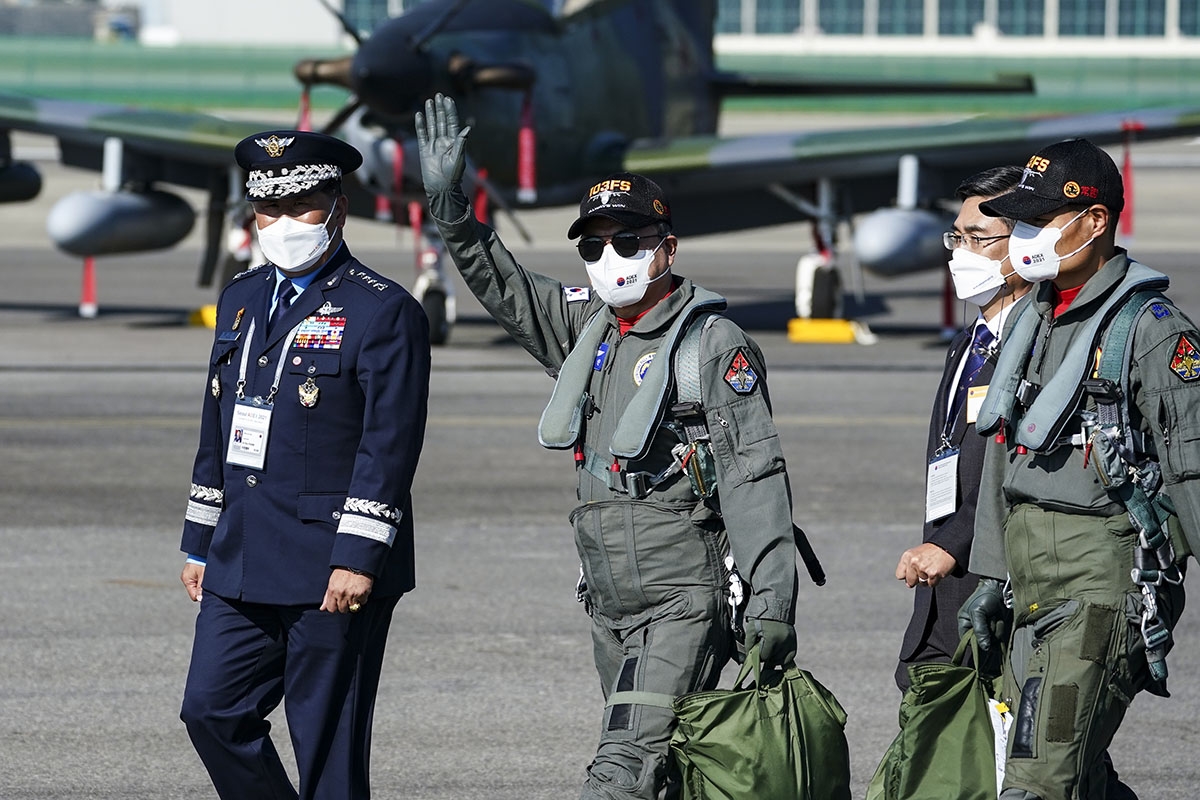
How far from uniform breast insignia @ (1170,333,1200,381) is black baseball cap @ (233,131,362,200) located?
2.22 metres

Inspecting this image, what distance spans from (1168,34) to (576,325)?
3699 inches

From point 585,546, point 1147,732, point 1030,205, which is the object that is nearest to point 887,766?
point 585,546

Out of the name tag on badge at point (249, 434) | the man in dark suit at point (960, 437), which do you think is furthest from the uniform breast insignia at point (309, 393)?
the man in dark suit at point (960, 437)

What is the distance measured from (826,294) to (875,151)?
5.56 ft

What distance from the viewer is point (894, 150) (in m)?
20.6

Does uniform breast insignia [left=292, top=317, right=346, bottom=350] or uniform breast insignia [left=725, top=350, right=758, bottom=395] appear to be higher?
uniform breast insignia [left=292, top=317, right=346, bottom=350]

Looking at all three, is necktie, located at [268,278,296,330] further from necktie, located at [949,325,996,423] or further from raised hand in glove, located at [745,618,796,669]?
necktie, located at [949,325,996,423]

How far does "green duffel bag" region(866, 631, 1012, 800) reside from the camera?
190 inches

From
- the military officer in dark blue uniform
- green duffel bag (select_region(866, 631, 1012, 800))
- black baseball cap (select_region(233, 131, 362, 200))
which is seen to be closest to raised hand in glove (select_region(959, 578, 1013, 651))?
A: green duffel bag (select_region(866, 631, 1012, 800))

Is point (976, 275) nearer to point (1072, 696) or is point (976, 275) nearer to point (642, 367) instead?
point (642, 367)

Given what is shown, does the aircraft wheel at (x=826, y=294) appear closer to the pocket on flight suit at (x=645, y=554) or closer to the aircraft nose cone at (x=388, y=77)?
the aircraft nose cone at (x=388, y=77)

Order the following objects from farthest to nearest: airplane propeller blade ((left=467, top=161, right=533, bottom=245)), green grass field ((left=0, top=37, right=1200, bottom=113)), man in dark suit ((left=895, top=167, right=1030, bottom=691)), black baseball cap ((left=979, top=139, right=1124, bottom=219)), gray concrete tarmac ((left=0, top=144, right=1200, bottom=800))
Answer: green grass field ((left=0, top=37, right=1200, bottom=113)), airplane propeller blade ((left=467, top=161, right=533, bottom=245)), gray concrete tarmac ((left=0, top=144, right=1200, bottom=800)), man in dark suit ((left=895, top=167, right=1030, bottom=691)), black baseball cap ((left=979, top=139, right=1124, bottom=219))

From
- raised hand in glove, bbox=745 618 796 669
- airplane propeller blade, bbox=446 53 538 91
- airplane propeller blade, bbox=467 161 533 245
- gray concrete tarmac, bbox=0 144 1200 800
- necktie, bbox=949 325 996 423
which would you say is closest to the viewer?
raised hand in glove, bbox=745 618 796 669

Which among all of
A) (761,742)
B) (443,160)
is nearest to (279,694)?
(761,742)
